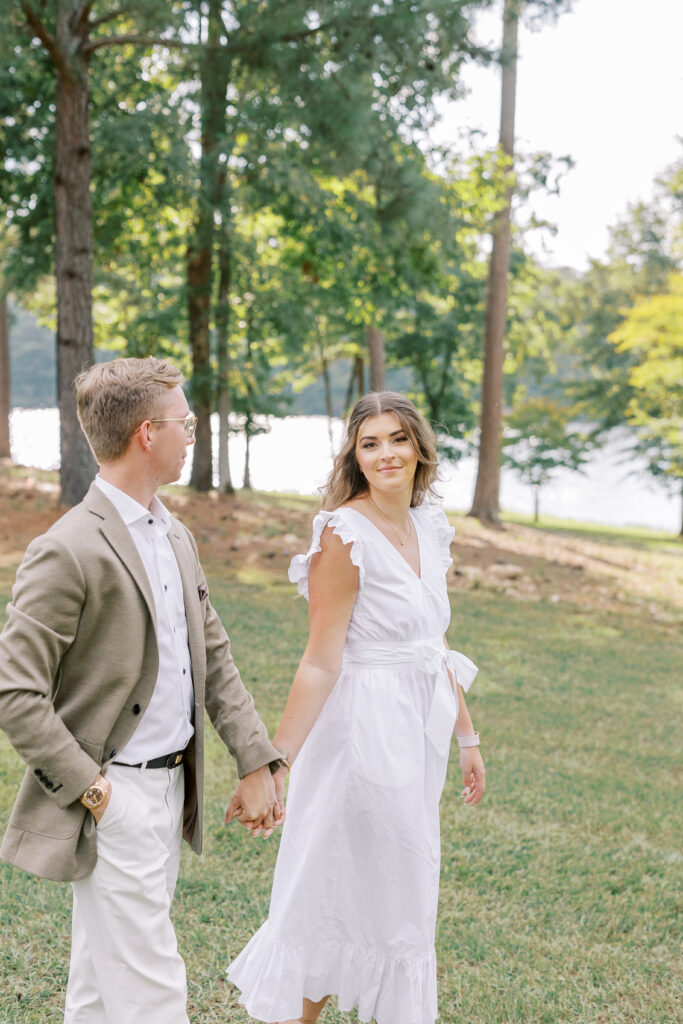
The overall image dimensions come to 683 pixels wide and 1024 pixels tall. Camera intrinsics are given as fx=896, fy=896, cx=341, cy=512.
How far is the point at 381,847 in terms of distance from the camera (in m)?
2.55

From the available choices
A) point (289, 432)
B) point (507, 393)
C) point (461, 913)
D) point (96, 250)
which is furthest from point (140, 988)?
point (289, 432)

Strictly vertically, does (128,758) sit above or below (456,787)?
above

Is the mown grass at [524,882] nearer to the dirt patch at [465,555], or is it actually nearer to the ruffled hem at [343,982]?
the ruffled hem at [343,982]

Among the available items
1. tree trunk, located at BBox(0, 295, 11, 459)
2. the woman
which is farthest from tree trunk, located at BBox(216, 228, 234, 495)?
the woman

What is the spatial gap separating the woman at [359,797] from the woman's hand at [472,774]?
323 millimetres

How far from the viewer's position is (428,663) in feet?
8.64

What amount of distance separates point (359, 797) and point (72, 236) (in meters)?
8.90

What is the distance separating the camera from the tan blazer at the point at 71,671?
1.86 metres

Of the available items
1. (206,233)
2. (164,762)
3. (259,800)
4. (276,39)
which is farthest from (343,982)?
(206,233)

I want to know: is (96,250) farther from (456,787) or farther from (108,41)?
(456,787)

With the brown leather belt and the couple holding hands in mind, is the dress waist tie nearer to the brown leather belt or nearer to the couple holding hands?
the couple holding hands

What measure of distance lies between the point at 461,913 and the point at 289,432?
392ft

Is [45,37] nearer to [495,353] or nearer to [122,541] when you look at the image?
[122,541]

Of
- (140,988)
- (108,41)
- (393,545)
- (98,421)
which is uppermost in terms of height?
(108,41)
